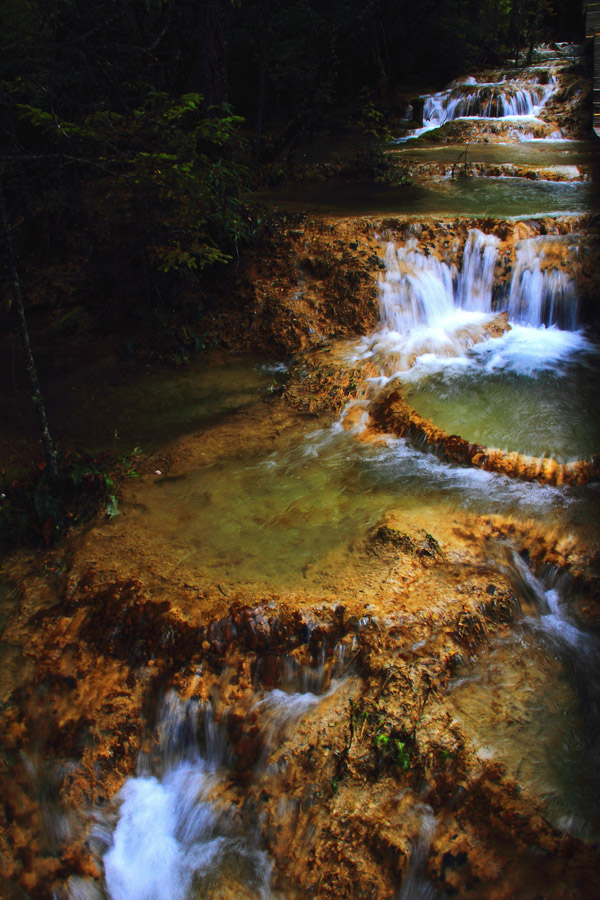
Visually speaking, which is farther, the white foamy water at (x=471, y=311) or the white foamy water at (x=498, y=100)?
the white foamy water at (x=498, y=100)

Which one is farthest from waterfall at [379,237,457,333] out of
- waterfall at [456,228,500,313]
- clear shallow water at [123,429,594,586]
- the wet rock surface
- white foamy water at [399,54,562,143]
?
white foamy water at [399,54,562,143]

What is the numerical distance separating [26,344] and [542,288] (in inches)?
292

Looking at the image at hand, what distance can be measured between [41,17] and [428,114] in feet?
45.7

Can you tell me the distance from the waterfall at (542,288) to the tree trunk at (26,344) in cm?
700

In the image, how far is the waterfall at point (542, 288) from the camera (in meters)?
8.67

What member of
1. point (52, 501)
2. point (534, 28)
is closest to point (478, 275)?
point (52, 501)

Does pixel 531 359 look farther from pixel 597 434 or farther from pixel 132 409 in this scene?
pixel 132 409

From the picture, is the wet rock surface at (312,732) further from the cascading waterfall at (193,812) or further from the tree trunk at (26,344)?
the tree trunk at (26,344)

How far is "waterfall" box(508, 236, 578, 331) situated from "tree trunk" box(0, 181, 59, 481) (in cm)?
700

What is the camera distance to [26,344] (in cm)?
500

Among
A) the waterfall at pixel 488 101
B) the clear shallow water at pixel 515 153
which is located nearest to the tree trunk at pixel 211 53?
the clear shallow water at pixel 515 153

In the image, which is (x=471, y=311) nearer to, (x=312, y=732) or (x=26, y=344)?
(x=26, y=344)

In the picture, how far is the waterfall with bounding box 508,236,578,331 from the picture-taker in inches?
341

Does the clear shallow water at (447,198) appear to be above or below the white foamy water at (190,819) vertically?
above
